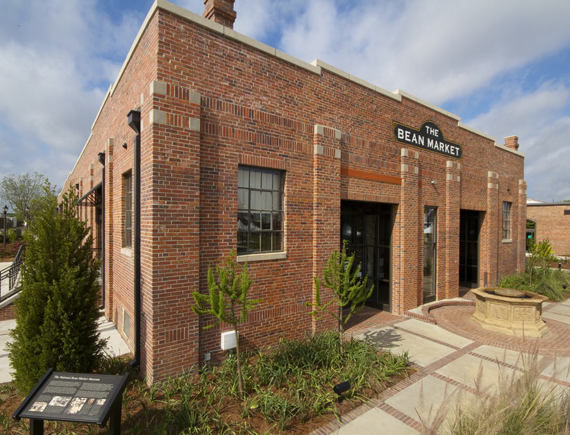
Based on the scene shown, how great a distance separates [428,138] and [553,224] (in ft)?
98.2

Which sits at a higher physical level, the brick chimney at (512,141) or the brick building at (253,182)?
the brick chimney at (512,141)

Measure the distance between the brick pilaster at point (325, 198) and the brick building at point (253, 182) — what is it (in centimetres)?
4

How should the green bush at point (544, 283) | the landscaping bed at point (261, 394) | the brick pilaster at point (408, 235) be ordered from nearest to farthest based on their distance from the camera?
the landscaping bed at point (261, 394)
the brick pilaster at point (408, 235)
the green bush at point (544, 283)

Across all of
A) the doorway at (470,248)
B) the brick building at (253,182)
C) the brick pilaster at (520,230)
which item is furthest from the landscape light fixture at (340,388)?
the brick pilaster at (520,230)

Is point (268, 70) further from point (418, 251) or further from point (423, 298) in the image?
point (423, 298)

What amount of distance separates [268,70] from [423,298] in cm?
936

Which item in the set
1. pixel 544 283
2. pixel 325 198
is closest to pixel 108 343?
pixel 325 198

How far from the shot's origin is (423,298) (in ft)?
36.8

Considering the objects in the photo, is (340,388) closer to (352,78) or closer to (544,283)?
(352,78)

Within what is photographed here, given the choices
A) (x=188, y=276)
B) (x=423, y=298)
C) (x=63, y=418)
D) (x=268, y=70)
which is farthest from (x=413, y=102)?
(x=63, y=418)

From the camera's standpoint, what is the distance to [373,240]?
436 inches

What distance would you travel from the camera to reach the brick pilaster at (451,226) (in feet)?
39.1

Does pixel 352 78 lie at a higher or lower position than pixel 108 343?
higher

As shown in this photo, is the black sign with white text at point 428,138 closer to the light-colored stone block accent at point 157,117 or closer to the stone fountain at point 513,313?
the stone fountain at point 513,313
